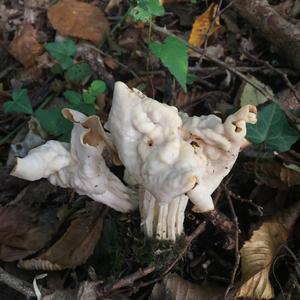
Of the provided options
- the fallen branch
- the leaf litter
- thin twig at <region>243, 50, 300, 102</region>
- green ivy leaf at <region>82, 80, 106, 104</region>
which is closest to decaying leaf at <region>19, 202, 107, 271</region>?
the leaf litter

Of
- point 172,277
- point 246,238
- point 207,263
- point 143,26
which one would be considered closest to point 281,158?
point 246,238

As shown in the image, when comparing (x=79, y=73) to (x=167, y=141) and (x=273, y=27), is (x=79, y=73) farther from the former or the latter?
(x=167, y=141)

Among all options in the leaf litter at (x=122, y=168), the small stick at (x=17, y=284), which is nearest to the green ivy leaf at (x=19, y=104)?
the leaf litter at (x=122, y=168)

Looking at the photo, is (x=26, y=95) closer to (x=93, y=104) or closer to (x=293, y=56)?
(x=93, y=104)

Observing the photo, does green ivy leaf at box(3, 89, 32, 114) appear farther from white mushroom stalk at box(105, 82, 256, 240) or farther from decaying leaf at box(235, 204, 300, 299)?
decaying leaf at box(235, 204, 300, 299)

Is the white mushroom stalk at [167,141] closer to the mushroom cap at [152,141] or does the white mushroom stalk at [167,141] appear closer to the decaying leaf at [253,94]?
the mushroom cap at [152,141]

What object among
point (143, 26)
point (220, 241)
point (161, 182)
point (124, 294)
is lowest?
point (124, 294)
